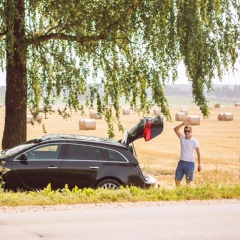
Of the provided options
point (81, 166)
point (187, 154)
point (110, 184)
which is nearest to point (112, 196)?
point (110, 184)

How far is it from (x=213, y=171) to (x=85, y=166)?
34.0 ft

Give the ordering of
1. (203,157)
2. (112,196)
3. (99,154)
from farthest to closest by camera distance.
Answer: (203,157)
(99,154)
(112,196)

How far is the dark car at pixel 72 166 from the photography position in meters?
13.6

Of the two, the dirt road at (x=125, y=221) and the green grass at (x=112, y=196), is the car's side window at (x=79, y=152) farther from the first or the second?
the dirt road at (x=125, y=221)

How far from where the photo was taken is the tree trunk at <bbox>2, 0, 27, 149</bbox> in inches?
679

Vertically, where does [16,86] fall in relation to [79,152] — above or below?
above

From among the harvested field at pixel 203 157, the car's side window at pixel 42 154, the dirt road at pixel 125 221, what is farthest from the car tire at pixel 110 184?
the dirt road at pixel 125 221

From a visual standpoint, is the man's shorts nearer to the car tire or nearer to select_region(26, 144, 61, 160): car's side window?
the car tire

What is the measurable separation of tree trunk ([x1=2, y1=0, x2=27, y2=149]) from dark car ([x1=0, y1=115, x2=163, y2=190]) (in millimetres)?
Answer: 3990

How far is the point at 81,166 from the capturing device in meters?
13.7

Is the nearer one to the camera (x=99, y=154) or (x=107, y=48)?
(x=99, y=154)

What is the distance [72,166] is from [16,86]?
18.0 ft

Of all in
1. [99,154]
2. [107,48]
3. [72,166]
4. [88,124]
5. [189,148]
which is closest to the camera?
[72,166]

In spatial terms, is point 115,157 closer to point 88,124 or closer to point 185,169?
point 185,169
